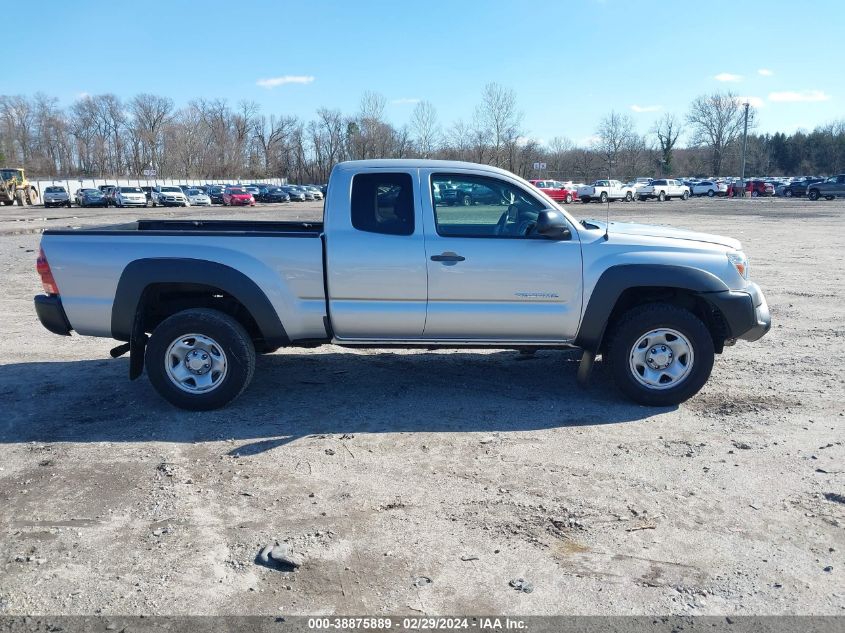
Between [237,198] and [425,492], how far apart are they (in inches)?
2284

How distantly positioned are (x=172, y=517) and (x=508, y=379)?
3.52 meters

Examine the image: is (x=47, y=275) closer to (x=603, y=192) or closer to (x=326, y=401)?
(x=326, y=401)

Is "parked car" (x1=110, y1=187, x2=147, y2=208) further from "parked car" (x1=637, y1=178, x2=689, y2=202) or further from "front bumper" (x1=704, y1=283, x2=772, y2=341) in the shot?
"front bumper" (x1=704, y1=283, x2=772, y2=341)

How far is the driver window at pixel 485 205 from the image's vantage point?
5.67 metres

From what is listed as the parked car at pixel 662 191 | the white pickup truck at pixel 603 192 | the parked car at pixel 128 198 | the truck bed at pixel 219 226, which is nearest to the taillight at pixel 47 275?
the truck bed at pixel 219 226

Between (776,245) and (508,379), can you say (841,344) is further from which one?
(776,245)

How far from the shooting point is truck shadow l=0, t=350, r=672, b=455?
5.33 m

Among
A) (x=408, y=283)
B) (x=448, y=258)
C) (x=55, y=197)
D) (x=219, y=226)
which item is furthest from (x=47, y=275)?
(x=55, y=197)

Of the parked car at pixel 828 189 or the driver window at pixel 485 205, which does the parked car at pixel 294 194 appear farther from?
the driver window at pixel 485 205

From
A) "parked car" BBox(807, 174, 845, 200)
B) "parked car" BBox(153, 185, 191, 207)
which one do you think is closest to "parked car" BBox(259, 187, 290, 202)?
"parked car" BBox(153, 185, 191, 207)

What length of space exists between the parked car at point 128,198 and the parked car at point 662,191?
40.4 metres

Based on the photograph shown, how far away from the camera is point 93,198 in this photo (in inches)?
2037

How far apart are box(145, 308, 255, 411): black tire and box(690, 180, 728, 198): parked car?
238 feet

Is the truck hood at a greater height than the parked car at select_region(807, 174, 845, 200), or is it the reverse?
the parked car at select_region(807, 174, 845, 200)
